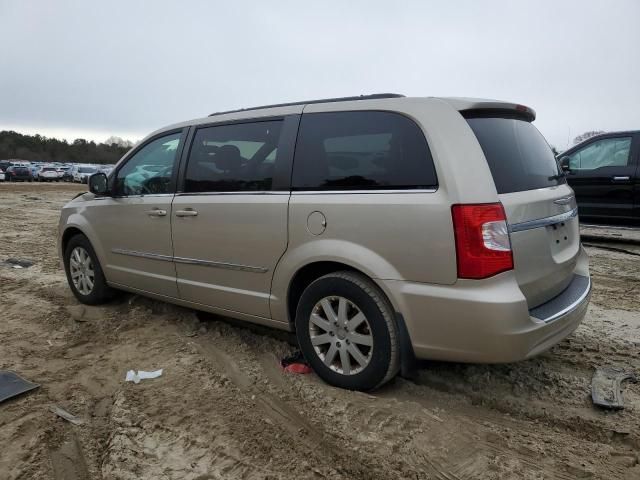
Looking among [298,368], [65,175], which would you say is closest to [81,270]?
[298,368]

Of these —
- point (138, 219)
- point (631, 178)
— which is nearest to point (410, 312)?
point (138, 219)

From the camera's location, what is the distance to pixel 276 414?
3006 mm

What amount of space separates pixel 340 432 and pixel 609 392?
67.4 inches

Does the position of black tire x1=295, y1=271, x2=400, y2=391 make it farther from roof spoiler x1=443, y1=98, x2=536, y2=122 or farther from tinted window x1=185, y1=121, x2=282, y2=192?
roof spoiler x1=443, y1=98, x2=536, y2=122

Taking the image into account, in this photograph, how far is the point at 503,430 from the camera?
2809 millimetres

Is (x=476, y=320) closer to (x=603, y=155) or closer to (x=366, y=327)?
(x=366, y=327)

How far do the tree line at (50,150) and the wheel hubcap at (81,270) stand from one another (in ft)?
245

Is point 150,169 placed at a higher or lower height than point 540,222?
higher

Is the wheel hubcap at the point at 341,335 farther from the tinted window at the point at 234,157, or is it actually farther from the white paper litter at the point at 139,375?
the white paper litter at the point at 139,375

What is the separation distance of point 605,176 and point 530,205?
20.7 ft

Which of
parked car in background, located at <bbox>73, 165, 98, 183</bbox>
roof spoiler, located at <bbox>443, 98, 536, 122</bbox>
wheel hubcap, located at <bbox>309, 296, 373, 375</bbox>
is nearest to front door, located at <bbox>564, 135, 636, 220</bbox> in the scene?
roof spoiler, located at <bbox>443, 98, 536, 122</bbox>

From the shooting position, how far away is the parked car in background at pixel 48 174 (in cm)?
3975

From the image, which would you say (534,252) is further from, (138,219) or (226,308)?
(138,219)

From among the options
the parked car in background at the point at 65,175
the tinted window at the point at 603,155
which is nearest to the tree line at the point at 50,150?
the parked car in background at the point at 65,175
